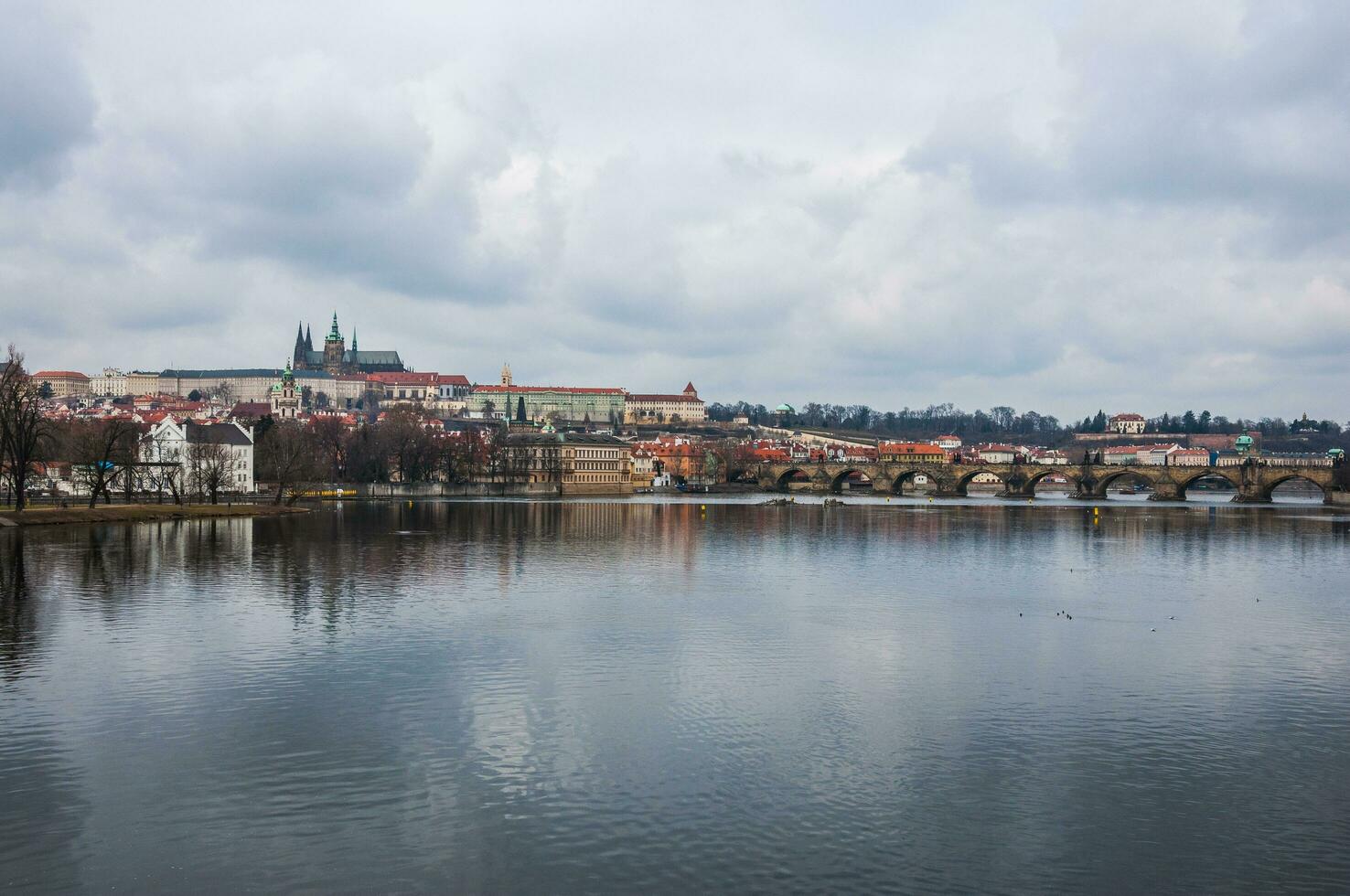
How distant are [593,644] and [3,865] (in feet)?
44.3

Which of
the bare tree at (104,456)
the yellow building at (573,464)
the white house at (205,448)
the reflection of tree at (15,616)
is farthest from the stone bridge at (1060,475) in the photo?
the reflection of tree at (15,616)

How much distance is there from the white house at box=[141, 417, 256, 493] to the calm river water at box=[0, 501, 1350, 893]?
53.5 meters

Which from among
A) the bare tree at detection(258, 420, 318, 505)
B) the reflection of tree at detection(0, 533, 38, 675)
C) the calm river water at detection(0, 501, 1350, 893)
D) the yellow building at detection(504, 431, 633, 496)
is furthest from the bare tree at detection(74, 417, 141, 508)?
the yellow building at detection(504, 431, 633, 496)

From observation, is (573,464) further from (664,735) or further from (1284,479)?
(664,735)

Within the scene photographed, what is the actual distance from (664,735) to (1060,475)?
113 metres

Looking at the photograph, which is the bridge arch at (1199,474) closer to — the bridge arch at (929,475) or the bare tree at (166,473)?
the bridge arch at (929,475)

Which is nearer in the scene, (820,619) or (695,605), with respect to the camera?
(820,619)

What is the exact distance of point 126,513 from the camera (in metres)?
62.5

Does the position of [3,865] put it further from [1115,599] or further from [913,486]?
[913,486]

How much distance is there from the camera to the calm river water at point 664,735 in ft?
40.5

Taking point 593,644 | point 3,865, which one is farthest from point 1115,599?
point 3,865

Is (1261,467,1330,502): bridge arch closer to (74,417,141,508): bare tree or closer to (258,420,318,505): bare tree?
(258,420,318,505): bare tree

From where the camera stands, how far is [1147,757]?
1620cm

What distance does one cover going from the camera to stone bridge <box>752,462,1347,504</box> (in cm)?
11100
